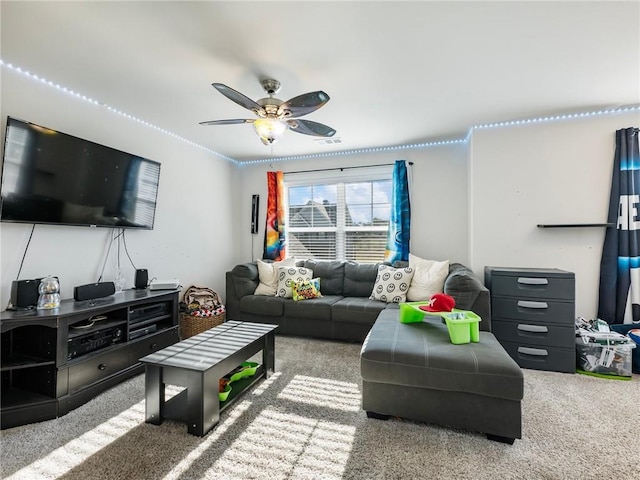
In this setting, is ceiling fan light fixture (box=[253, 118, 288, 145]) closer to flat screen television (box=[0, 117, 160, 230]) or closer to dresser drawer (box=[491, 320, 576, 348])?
flat screen television (box=[0, 117, 160, 230])

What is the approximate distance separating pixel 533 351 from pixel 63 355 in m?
3.74

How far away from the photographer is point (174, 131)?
347 cm

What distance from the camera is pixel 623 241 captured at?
2.85m

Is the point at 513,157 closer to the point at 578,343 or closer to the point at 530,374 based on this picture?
the point at 578,343

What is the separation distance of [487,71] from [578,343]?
2465 millimetres

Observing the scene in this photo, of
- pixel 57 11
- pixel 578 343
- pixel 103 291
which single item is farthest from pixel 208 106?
pixel 578 343

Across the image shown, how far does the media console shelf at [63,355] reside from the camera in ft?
6.07

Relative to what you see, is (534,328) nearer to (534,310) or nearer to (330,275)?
(534,310)

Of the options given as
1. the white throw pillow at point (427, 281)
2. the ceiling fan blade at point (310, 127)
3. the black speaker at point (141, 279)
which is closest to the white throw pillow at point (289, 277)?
the white throw pillow at point (427, 281)

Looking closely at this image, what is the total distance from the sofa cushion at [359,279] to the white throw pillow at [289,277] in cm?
50

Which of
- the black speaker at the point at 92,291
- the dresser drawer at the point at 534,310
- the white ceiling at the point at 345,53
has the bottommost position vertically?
the dresser drawer at the point at 534,310

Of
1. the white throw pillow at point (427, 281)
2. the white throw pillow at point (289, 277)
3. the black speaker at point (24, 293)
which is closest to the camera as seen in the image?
the black speaker at point (24, 293)

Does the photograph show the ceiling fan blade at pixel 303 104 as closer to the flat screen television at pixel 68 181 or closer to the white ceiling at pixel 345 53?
the white ceiling at pixel 345 53

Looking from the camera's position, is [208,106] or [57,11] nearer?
[57,11]
